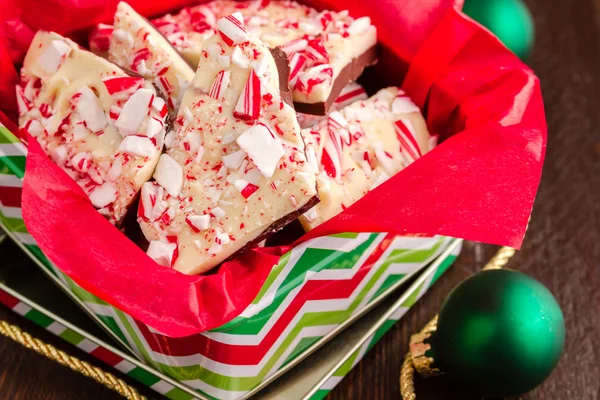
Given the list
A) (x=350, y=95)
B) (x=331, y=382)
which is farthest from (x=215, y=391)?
(x=350, y=95)

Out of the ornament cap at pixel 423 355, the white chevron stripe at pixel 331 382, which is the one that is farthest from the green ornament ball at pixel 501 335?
the white chevron stripe at pixel 331 382

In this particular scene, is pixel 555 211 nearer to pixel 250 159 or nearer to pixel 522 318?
pixel 522 318

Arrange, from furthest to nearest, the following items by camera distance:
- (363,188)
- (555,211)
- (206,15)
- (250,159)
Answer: (555,211) < (206,15) < (363,188) < (250,159)

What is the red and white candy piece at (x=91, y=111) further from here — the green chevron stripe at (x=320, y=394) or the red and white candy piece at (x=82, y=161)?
the green chevron stripe at (x=320, y=394)

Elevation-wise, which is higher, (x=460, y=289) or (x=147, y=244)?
(x=147, y=244)

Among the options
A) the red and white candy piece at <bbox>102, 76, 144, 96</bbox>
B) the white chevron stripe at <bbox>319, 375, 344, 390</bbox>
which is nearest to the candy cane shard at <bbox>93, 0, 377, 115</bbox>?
the red and white candy piece at <bbox>102, 76, 144, 96</bbox>

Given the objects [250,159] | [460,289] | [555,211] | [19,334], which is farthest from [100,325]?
[555,211]

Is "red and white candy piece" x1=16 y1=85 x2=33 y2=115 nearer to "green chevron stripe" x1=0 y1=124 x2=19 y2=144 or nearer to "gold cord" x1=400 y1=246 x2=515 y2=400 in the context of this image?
"green chevron stripe" x1=0 y1=124 x2=19 y2=144

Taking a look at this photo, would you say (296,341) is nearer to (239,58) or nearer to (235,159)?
(235,159)
